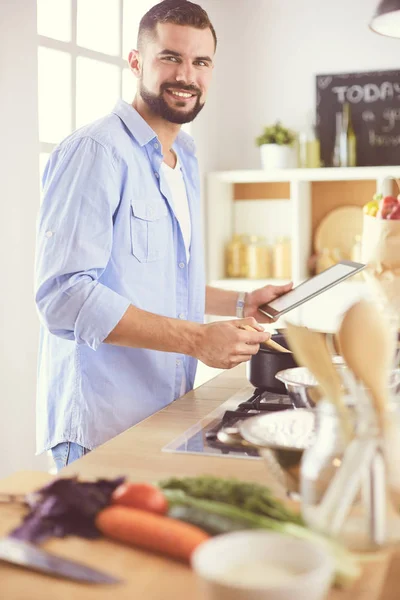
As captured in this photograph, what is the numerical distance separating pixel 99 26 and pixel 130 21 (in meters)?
0.32

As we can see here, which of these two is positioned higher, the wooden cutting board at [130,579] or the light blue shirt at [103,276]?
the light blue shirt at [103,276]

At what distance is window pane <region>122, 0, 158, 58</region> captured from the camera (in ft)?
12.8

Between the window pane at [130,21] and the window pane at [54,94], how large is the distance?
572 millimetres

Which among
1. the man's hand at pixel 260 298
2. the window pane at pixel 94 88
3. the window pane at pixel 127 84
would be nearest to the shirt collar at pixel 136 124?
the man's hand at pixel 260 298

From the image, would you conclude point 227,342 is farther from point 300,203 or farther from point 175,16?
point 300,203

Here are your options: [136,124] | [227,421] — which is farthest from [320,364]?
[136,124]

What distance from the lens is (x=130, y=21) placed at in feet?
12.9

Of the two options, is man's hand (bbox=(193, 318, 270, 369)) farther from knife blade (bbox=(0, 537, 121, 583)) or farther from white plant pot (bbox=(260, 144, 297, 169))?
white plant pot (bbox=(260, 144, 297, 169))

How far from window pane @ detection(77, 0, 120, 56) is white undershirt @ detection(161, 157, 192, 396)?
4.88ft

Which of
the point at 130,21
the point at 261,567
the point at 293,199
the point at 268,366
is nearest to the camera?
the point at 261,567

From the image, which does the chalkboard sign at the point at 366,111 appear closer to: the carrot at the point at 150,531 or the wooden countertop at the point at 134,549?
the wooden countertop at the point at 134,549

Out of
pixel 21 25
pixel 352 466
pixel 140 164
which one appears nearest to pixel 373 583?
pixel 352 466

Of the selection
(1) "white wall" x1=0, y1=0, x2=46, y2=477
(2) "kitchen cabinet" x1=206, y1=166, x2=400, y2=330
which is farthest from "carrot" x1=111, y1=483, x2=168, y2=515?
(2) "kitchen cabinet" x1=206, y1=166, x2=400, y2=330

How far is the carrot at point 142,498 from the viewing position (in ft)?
3.14
